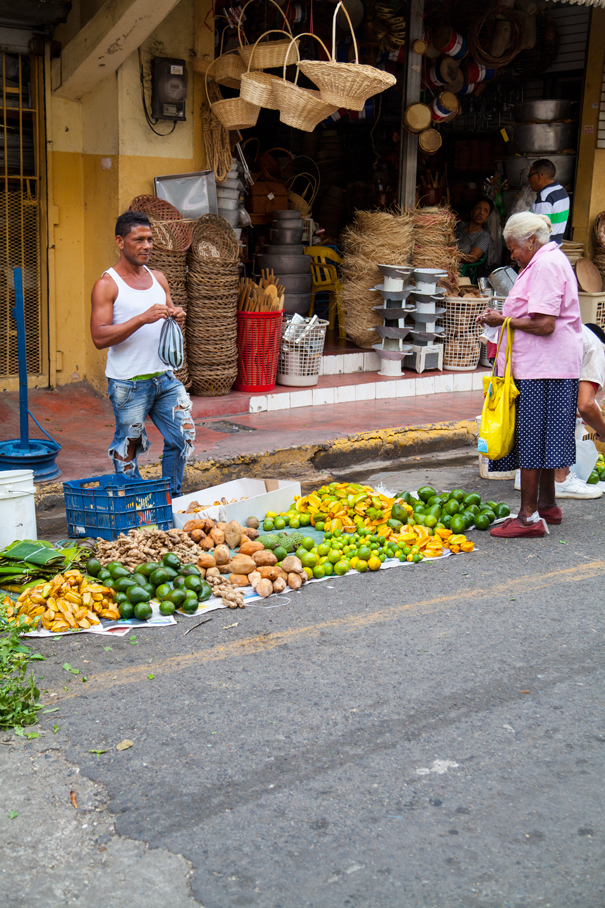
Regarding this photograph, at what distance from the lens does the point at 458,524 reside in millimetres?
6105

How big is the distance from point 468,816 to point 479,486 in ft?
15.2

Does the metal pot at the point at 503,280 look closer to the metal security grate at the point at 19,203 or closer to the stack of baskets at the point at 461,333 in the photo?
the stack of baskets at the point at 461,333

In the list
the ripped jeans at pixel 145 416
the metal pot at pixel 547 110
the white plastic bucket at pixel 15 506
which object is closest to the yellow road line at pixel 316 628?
the white plastic bucket at pixel 15 506

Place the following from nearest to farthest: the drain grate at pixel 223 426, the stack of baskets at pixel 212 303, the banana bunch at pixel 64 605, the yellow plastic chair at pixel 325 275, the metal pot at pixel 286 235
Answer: the banana bunch at pixel 64 605 < the drain grate at pixel 223 426 < the stack of baskets at pixel 212 303 < the metal pot at pixel 286 235 < the yellow plastic chair at pixel 325 275

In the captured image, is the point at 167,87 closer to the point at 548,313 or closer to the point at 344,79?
the point at 344,79

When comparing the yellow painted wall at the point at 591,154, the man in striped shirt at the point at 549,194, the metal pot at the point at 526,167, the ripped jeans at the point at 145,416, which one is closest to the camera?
the ripped jeans at the point at 145,416

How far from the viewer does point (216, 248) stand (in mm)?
8961

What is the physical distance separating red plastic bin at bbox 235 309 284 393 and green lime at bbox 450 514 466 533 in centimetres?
374

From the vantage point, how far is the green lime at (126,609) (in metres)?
4.71

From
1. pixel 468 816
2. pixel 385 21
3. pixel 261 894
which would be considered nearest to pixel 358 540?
pixel 468 816

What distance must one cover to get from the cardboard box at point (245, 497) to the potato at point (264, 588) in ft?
2.86

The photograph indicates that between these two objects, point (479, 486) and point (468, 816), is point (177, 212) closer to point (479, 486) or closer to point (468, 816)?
point (479, 486)

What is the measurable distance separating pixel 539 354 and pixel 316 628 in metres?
2.47

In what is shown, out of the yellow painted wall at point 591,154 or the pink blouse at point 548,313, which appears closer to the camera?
the pink blouse at point 548,313
